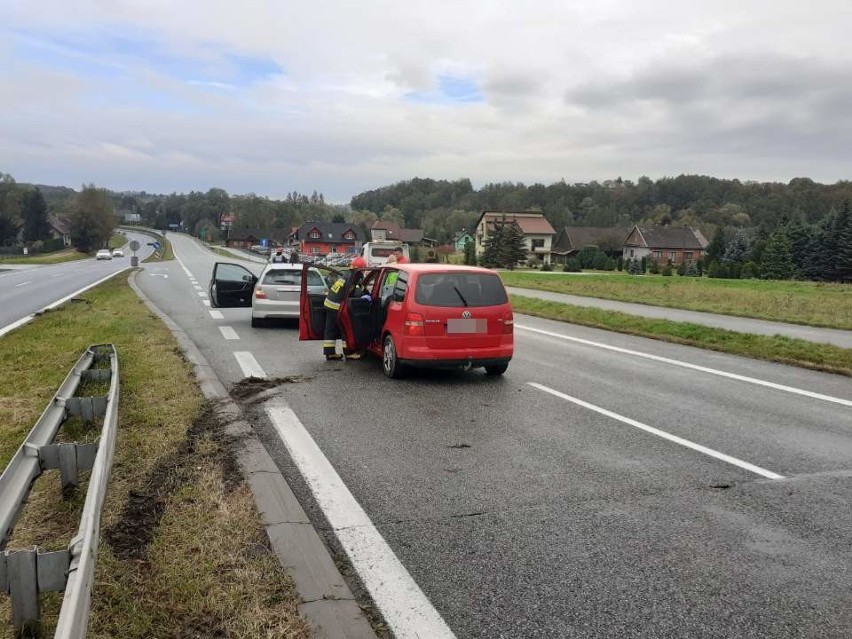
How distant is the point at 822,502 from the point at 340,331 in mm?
7013

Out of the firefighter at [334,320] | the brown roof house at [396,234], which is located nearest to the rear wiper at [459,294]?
the firefighter at [334,320]

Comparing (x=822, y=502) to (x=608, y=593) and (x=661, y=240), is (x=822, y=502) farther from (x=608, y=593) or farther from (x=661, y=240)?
(x=661, y=240)

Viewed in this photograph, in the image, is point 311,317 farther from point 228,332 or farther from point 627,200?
point 627,200

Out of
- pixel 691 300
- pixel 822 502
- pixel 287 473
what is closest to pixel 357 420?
pixel 287 473

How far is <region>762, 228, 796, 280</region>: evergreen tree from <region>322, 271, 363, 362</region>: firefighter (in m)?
59.5

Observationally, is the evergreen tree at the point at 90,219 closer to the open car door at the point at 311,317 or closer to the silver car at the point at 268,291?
the silver car at the point at 268,291

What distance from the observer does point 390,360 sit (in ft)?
29.9

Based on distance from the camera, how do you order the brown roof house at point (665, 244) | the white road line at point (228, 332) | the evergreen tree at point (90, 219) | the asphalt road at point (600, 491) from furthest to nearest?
the brown roof house at point (665, 244) < the evergreen tree at point (90, 219) < the white road line at point (228, 332) < the asphalt road at point (600, 491)

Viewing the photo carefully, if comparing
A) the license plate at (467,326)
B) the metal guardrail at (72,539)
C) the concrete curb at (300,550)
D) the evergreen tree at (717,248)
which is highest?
the evergreen tree at (717,248)

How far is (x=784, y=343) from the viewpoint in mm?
12867

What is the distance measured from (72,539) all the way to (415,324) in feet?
18.9

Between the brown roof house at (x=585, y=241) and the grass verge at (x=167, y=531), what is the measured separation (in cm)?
10842

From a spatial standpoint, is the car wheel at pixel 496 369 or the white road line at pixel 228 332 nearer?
the car wheel at pixel 496 369

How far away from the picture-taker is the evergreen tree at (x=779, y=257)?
61562mm
